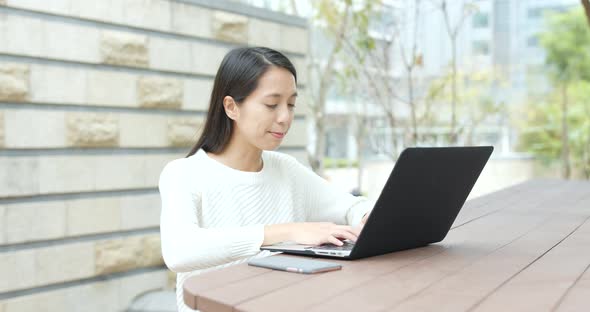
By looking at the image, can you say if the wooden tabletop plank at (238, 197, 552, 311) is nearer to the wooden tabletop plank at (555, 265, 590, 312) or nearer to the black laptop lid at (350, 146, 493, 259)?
the black laptop lid at (350, 146, 493, 259)

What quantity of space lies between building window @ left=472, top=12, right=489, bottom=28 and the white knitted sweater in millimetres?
8464

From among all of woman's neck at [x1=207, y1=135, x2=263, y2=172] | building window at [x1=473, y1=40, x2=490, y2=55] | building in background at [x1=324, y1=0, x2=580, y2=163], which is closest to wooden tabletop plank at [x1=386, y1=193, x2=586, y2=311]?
woman's neck at [x1=207, y1=135, x2=263, y2=172]

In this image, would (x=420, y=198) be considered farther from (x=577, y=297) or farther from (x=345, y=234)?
(x=577, y=297)

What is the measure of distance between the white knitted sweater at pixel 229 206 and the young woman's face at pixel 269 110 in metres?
0.14

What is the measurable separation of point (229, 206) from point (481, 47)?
8.56 meters

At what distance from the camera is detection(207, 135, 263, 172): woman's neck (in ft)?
5.26

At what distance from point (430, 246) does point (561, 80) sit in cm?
900

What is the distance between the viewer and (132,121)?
9.74 ft

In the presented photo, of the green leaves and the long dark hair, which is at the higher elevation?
the green leaves

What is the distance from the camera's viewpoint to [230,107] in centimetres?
158

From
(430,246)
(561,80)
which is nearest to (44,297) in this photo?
(430,246)

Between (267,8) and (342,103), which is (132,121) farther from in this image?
(342,103)

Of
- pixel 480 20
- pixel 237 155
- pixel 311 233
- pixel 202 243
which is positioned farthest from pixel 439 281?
pixel 480 20

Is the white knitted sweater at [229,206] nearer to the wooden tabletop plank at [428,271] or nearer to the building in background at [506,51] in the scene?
the wooden tabletop plank at [428,271]
